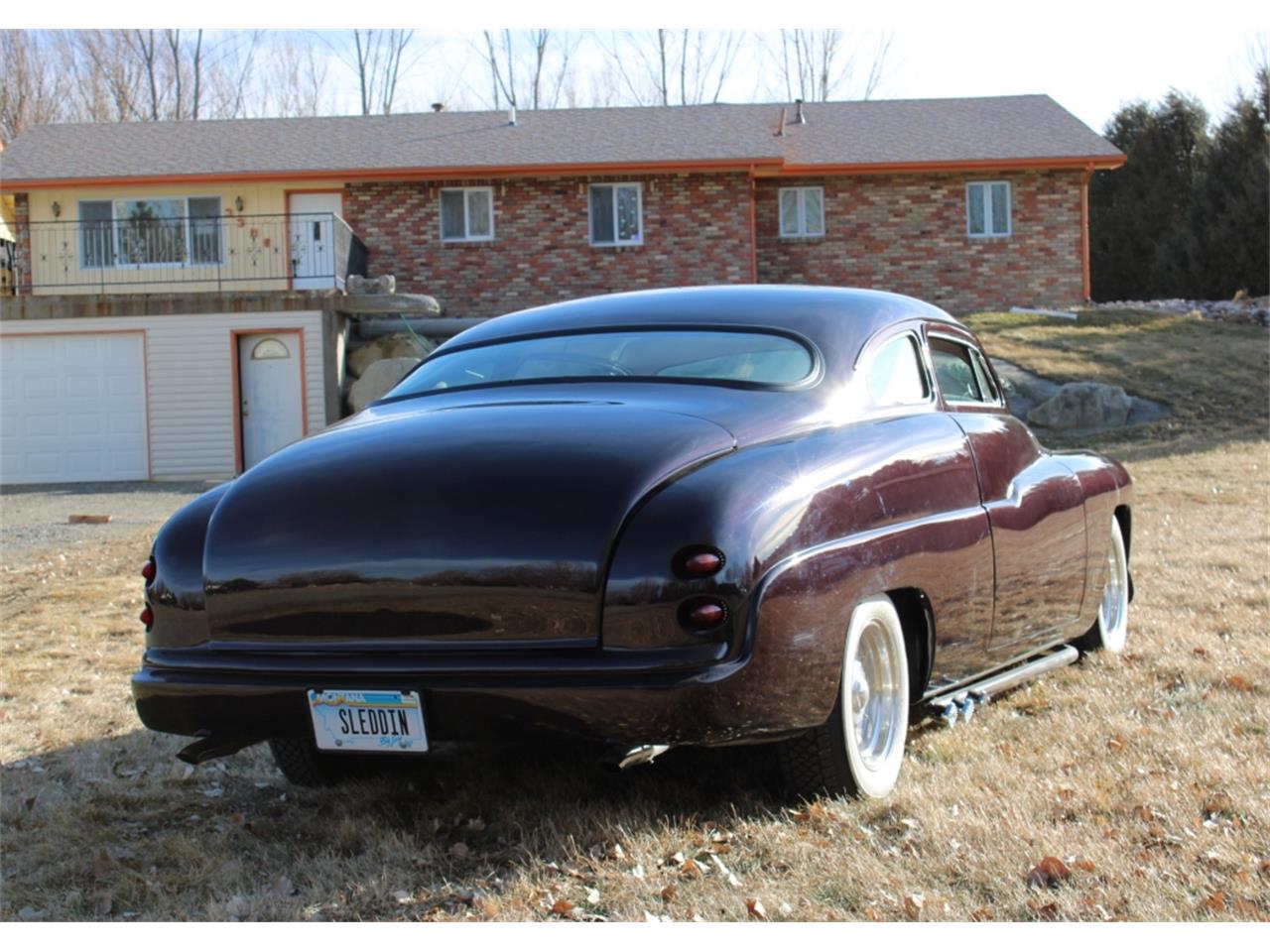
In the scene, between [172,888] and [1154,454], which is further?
[1154,454]

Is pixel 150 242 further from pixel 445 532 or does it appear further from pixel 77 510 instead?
pixel 445 532

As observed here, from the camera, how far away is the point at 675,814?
13.3ft

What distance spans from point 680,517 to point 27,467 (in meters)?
20.4

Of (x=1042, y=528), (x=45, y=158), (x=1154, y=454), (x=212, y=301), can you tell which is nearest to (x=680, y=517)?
(x=1042, y=528)

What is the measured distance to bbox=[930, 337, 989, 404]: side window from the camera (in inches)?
211

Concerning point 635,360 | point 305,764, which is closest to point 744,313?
point 635,360

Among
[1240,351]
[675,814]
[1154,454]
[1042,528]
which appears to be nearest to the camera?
[675,814]

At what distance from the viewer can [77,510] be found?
16.3 m

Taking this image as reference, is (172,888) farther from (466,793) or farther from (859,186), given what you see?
(859,186)

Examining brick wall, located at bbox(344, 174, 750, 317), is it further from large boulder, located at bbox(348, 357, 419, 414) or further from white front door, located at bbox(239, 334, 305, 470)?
large boulder, located at bbox(348, 357, 419, 414)

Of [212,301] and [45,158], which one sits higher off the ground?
[45,158]

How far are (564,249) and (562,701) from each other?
75.2 feet

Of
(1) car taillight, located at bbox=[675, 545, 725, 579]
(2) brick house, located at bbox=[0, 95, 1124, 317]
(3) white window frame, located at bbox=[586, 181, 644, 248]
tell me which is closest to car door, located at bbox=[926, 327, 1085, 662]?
(1) car taillight, located at bbox=[675, 545, 725, 579]

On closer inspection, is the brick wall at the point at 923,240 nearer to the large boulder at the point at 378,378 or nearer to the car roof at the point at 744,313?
the large boulder at the point at 378,378
